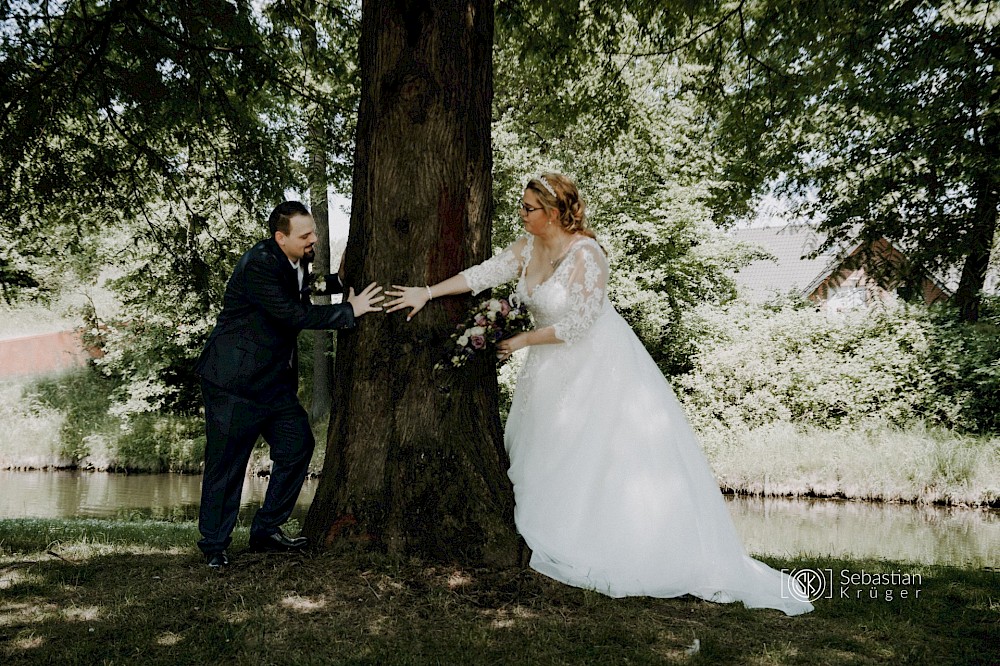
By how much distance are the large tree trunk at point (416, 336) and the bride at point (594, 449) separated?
19cm

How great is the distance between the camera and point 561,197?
5023mm

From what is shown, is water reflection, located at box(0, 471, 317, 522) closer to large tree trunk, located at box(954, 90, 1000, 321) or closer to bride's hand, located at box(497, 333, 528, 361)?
bride's hand, located at box(497, 333, 528, 361)

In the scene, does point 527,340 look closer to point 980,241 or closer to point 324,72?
point 980,241

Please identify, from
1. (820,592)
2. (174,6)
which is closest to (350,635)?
(820,592)

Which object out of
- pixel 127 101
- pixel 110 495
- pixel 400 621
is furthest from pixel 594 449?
pixel 110 495

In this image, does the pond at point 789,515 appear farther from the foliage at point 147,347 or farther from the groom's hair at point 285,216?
the groom's hair at point 285,216

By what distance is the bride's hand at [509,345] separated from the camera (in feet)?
15.6

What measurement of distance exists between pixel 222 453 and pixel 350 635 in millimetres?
1608

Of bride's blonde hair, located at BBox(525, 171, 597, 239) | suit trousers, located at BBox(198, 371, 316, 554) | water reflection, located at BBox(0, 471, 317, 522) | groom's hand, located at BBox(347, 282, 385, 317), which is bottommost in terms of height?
water reflection, located at BBox(0, 471, 317, 522)

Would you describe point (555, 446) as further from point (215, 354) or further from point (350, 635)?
point (215, 354)

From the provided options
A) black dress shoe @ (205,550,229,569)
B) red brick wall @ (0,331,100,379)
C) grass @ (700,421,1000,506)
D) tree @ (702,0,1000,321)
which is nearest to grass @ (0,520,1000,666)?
black dress shoe @ (205,550,229,569)

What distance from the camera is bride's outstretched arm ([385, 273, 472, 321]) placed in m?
4.57

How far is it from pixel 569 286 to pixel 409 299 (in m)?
1.06

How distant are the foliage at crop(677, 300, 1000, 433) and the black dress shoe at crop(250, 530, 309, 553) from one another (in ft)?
47.0
